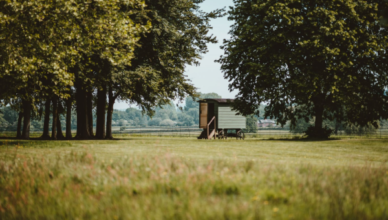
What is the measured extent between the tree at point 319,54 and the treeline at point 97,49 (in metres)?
5.15

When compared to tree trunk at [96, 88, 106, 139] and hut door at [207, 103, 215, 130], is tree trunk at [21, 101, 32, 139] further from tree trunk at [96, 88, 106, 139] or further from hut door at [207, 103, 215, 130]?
hut door at [207, 103, 215, 130]

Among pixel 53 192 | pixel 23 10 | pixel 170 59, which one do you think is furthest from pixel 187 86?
pixel 53 192

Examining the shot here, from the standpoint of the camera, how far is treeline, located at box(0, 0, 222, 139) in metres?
17.2

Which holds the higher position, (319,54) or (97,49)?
(319,54)

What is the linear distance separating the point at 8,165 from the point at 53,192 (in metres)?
3.75

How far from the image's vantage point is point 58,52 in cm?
1827

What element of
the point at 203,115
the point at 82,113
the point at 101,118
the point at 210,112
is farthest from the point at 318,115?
the point at 82,113

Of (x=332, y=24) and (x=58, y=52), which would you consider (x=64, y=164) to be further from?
(x=332, y=24)

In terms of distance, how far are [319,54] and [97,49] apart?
16.1 metres

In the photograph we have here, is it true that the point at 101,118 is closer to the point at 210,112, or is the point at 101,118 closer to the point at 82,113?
the point at 82,113

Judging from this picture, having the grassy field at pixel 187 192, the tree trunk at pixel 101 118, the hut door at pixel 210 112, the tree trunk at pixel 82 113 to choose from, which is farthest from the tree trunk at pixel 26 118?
the grassy field at pixel 187 192

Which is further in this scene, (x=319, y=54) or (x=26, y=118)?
(x=26, y=118)

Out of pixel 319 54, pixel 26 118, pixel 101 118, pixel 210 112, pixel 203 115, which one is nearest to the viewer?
pixel 319 54

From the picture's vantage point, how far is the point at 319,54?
26297 millimetres
